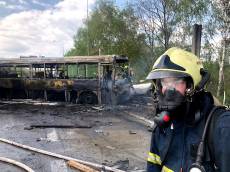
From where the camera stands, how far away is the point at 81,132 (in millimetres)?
11477

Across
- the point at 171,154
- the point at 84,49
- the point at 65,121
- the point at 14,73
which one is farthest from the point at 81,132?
the point at 84,49

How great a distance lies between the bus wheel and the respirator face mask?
1703cm

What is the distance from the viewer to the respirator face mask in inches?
79.7

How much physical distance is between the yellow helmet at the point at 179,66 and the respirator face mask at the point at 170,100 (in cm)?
6

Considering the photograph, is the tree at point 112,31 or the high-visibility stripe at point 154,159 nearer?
the high-visibility stripe at point 154,159

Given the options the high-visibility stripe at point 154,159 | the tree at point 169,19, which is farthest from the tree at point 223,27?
the high-visibility stripe at point 154,159

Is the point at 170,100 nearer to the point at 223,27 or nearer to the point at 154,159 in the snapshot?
the point at 154,159

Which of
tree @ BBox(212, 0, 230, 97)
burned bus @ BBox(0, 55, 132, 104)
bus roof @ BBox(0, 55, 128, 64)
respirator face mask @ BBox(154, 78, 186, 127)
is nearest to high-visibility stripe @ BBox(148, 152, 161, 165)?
respirator face mask @ BBox(154, 78, 186, 127)

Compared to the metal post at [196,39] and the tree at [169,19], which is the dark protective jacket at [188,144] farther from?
the tree at [169,19]

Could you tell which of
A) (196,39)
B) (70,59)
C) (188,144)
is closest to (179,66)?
(188,144)

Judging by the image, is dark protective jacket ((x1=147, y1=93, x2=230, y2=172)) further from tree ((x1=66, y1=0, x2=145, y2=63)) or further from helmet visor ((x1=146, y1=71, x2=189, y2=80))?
tree ((x1=66, y1=0, x2=145, y2=63))

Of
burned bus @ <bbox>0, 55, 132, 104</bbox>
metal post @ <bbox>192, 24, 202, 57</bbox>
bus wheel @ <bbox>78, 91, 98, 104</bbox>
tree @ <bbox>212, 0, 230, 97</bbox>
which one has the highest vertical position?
tree @ <bbox>212, 0, 230, 97</bbox>

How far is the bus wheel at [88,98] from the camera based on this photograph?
19156 mm

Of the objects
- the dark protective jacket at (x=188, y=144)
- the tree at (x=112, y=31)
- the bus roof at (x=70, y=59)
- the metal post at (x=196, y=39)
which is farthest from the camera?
the tree at (x=112, y=31)
